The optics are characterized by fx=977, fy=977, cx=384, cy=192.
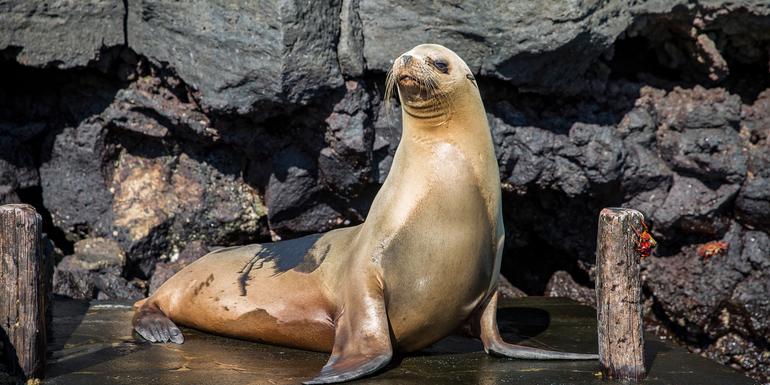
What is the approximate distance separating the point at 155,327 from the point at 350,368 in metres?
1.85

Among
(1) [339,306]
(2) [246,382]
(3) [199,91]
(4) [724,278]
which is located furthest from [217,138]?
(4) [724,278]

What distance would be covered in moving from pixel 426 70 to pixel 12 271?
2.61m

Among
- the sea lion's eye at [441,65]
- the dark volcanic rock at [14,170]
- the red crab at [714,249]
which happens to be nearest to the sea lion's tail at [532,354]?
the sea lion's eye at [441,65]

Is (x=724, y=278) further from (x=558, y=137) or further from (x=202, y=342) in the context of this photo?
(x=202, y=342)

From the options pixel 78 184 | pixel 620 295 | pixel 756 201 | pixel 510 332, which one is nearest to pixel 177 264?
pixel 78 184

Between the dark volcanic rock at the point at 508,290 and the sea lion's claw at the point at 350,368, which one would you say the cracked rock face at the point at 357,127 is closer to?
the dark volcanic rock at the point at 508,290

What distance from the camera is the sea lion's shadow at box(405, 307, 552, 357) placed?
6.34 metres

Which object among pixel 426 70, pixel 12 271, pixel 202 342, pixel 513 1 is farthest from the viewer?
pixel 513 1

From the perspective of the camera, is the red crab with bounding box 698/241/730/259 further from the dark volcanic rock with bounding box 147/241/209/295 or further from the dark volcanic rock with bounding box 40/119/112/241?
the dark volcanic rock with bounding box 40/119/112/241

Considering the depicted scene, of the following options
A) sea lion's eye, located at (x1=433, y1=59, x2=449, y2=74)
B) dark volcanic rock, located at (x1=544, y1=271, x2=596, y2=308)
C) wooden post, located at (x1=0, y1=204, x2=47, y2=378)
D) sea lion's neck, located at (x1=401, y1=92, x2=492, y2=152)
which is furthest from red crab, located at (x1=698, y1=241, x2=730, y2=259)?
wooden post, located at (x1=0, y1=204, x2=47, y2=378)

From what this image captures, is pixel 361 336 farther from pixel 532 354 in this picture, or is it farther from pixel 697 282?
pixel 697 282

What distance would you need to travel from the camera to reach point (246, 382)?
5328mm

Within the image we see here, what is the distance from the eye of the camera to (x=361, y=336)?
5.61 meters

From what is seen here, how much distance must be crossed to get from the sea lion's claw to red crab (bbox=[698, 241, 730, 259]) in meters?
4.40
